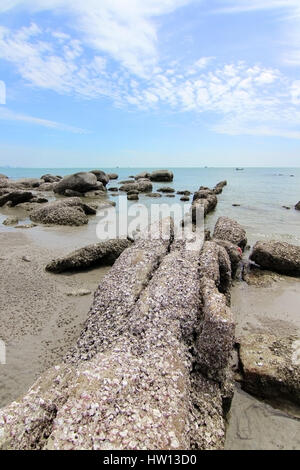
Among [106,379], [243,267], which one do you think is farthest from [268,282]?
[106,379]

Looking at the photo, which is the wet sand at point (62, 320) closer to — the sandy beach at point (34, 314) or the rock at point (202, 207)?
the sandy beach at point (34, 314)

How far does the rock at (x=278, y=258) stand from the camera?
10.0 metres

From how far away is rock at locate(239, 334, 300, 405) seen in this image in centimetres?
481

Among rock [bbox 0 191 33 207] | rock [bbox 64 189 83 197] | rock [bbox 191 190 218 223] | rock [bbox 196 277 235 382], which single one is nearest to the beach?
rock [bbox 196 277 235 382]

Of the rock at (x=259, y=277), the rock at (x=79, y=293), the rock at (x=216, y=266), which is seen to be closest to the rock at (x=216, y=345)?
the rock at (x=216, y=266)

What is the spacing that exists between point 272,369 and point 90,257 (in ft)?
21.4

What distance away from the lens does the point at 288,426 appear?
434 centimetres

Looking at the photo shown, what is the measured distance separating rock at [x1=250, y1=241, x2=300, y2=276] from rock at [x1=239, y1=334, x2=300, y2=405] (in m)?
4.79

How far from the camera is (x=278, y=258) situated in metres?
10.0

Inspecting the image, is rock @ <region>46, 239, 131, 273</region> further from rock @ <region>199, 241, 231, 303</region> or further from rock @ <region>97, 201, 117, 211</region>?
rock @ <region>97, 201, 117, 211</region>

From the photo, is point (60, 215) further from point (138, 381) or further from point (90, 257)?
point (138, 381)

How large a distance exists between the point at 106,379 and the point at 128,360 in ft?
1.73

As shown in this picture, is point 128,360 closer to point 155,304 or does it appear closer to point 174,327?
point 174,327
